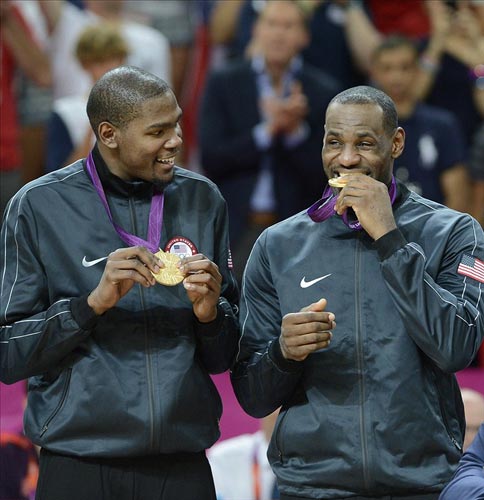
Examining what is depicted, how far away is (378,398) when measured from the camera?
12.6 feet

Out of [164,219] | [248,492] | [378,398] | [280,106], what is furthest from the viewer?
[280,106]

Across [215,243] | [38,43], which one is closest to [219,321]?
[215,243]

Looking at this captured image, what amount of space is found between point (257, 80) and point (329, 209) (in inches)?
146

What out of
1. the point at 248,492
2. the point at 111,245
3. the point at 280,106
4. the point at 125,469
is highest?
the point at 280,106

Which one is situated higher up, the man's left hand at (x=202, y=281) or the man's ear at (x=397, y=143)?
the man's ear at (x=397, y=143)

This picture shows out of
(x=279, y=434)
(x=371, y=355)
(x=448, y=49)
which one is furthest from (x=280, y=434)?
(x=448, y=49)

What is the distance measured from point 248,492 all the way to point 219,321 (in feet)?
7.80

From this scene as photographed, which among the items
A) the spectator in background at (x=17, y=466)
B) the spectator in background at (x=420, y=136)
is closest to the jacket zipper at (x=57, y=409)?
the spectator in background at (x=17, y=466)

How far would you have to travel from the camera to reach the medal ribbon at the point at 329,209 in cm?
398

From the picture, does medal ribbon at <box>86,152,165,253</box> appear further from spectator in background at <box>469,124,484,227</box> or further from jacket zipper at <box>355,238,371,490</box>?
spectator in background at <box>469,124,484,227</box>

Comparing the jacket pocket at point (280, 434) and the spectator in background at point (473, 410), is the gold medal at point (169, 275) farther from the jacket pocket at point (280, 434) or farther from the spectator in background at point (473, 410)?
the spectator in background at point (473, 410)

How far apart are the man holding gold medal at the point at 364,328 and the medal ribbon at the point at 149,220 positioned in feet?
1.09

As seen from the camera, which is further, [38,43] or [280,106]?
[38,43]

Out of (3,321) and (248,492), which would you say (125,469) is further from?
(248,492)
